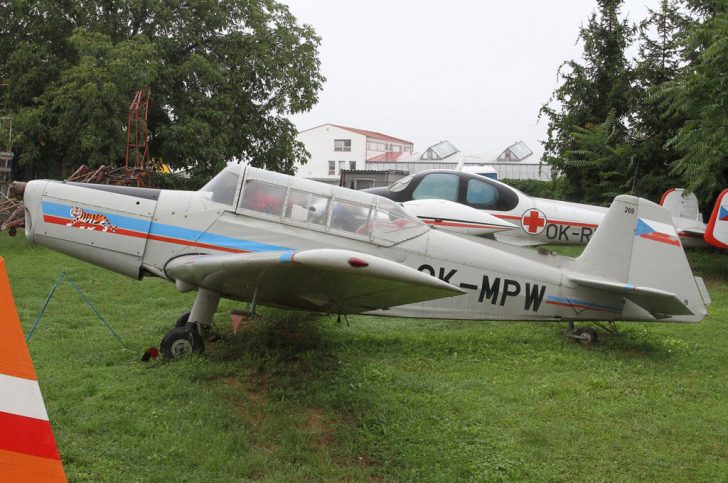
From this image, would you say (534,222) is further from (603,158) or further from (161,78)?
(161,78)

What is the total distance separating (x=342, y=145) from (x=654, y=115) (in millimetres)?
43831

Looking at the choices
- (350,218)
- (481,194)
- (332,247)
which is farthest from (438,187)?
(332,247)

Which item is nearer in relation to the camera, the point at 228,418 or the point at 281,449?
the point at 281,449

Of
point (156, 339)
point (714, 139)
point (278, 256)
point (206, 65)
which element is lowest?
point (156, 339)

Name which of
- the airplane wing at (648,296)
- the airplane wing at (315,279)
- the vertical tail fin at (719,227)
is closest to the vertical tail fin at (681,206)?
the vertical tail fin at (719,227)

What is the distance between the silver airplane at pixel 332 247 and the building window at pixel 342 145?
53.6 m

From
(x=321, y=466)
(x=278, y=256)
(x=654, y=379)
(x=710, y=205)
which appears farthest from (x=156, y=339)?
(x=710, y=205)

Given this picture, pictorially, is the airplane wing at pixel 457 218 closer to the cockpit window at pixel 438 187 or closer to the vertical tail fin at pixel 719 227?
the cockpit window at pixel 438 187

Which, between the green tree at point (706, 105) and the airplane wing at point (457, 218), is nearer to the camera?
the airplane wing at point (457, 218)

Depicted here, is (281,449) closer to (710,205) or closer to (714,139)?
(714,139)

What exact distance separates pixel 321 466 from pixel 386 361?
2.57 m

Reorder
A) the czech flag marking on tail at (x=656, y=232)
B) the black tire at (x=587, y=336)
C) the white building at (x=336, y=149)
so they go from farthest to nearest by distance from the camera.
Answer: the white building at (x=336, y=149), the black tire at (x=587, y=336), the czech flag marking on tail at (x=656, y=232)

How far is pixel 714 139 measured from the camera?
12.5 meters

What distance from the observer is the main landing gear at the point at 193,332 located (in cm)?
613
